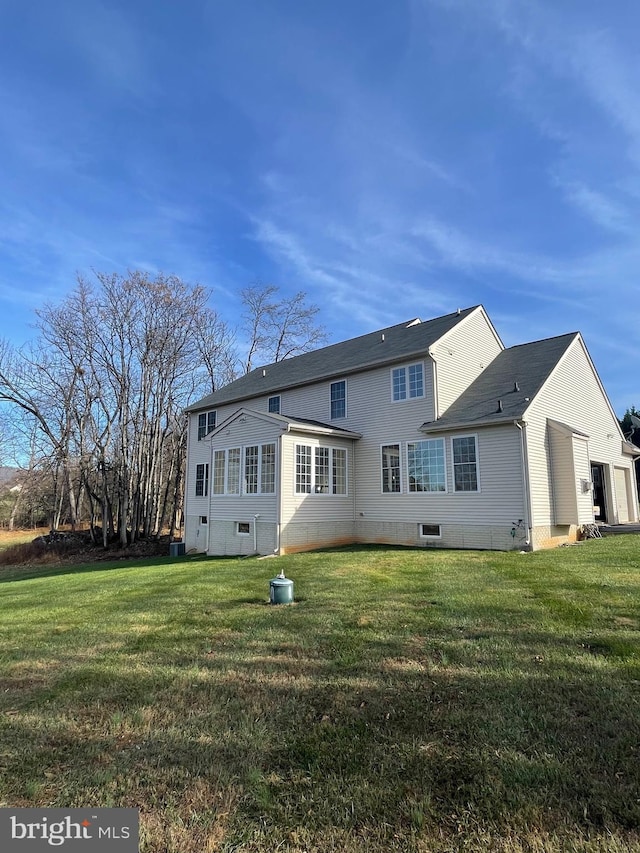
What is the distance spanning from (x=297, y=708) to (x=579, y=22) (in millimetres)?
12440

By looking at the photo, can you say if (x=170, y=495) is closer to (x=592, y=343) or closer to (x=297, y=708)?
(x=592, y=343)

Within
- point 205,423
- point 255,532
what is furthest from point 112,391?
point 255,532

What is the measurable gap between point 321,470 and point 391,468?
2297 mm

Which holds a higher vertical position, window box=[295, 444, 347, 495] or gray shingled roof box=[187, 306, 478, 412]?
gray shingled roof box=[187, 306, 478, 412]

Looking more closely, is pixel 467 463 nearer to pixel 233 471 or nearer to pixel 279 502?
pixel 279 502

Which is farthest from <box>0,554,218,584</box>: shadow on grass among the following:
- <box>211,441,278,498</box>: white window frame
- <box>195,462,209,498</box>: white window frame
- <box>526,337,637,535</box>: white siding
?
<box>526,337,637,535</box>: white siding

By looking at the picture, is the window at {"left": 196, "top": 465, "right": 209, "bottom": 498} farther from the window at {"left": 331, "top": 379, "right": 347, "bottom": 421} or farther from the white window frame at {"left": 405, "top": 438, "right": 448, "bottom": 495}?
the white window frame at {"left": 405, "top": 438, "right": 448, "bottom": 495}

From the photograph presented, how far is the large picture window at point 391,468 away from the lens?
14.3 metres

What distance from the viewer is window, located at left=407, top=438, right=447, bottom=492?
43.7 ft

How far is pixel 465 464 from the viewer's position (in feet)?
42.1

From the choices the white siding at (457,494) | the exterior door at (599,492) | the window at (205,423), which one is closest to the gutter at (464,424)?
the white siding at (457,494)

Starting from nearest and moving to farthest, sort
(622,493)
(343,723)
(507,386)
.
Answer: (343,723) → (507,386) → (622,493)

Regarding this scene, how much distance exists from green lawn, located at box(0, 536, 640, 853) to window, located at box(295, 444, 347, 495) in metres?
7.76

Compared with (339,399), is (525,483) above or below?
below
